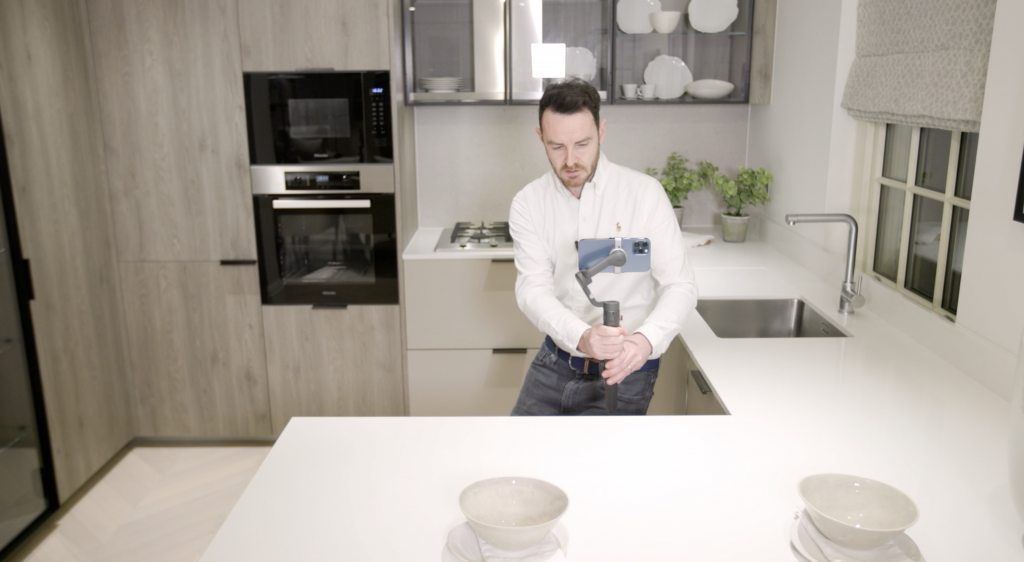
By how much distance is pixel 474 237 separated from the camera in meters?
3.54

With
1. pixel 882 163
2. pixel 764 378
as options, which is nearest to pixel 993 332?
pixel 764 378

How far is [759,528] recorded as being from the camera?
1.25 m

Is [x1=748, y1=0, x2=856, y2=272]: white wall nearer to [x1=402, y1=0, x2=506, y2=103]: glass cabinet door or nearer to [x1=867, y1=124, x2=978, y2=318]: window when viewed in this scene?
[x1=867, y1=124, x2=978, y2=318]: window

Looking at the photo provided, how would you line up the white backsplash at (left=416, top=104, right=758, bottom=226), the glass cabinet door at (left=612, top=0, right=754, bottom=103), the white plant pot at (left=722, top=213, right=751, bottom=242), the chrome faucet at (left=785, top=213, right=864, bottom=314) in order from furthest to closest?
the white backsplash at (left=416, top=104, right=758, bottom=226) < the white plant pot at (left=722, top=213, right=751, bottom=242) < the glass cabinet door at (left=612, top=0, right=754, bottom=103) < the chrome faucet at (left=785, top=213, right=864, bottom=314)

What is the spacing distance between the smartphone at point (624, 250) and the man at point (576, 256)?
110 mm

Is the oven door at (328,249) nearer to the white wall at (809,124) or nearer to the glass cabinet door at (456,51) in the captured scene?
the glass cabinet door at (456,51)

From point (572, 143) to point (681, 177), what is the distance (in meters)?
1.71

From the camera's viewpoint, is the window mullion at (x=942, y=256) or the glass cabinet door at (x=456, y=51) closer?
the window mullion at (x=942, y=256)

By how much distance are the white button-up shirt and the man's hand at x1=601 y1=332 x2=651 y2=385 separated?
0.68ft

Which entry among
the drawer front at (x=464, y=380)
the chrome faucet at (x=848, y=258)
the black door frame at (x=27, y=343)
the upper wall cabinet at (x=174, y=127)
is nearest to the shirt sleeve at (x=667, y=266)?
the chrome faucet at (x=848, y=258)

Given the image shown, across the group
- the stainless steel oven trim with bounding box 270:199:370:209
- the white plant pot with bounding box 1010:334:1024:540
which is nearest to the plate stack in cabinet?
the stainless steel oven trim with bounding box 270:199:370:209

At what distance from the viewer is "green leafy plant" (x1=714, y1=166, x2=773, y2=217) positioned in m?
3.46

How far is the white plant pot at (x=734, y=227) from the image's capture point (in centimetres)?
359

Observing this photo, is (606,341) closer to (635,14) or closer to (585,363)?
(585,363)
